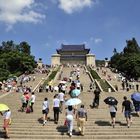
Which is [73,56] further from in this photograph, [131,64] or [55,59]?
[131,64]

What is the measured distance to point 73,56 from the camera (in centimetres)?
11938

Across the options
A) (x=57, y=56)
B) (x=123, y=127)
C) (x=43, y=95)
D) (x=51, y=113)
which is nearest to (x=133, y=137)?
(x=123, y=127)

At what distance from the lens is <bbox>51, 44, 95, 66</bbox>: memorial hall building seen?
113419mm

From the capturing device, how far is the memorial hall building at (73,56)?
372 feet

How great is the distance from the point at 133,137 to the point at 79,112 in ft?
8.52

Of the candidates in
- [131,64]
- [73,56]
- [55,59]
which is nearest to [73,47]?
[73,56]

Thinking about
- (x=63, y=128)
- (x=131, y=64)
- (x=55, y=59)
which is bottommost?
(x=63, y=128)

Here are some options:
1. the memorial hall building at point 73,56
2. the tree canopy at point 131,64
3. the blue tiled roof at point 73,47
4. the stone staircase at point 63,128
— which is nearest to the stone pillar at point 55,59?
the memorial hall building at point 73,56

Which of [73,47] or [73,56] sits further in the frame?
[73,47]

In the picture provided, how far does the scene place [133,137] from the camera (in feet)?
57.8

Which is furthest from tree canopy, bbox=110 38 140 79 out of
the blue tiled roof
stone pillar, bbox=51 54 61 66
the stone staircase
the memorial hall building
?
the stone staircase

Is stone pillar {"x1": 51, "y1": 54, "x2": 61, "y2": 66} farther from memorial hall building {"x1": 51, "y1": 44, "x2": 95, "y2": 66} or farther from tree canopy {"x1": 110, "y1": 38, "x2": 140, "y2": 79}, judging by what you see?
tree canopy {"x1": 110, "y1": 38, "x2": 140, "y2": 79}

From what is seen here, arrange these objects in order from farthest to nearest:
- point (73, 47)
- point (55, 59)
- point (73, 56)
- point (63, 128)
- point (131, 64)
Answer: point (73, 47) → point (73, 56) → point (55, 59) → point (131, 64) → point (63, 128)

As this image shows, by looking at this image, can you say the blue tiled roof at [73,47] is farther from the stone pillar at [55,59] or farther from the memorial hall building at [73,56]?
the stone pillar at [55,59]
